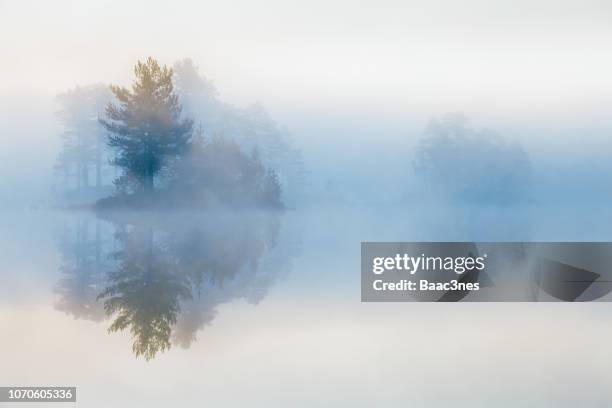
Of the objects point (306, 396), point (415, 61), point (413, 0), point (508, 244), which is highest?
point (413, 0)

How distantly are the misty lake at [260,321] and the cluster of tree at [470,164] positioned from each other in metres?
0.08

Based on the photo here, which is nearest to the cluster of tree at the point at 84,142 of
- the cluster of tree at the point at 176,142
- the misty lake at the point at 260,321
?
the cluster of tree at the point at 176,142

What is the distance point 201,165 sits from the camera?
6.71ft

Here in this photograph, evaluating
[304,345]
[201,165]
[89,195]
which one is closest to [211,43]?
[201,165]

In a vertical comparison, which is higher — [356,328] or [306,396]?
[356,328]

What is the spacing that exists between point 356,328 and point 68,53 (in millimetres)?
1472

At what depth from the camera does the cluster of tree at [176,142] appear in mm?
2037

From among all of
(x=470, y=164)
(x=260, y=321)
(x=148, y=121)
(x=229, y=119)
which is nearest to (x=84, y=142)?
(x=148, y=121)

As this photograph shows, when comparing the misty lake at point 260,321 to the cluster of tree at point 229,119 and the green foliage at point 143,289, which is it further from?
the cluster of tree at point 229,119

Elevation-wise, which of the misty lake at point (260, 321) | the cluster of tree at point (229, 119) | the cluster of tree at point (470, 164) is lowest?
the misty lake at point (260, 321)

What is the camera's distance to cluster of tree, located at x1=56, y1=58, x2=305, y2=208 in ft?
6.68

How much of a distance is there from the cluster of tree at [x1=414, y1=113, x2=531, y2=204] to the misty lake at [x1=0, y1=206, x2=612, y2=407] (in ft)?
0.25

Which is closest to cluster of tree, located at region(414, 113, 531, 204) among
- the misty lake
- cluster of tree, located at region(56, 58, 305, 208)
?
the misty lake

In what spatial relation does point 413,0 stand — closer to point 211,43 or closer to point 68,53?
point 211,43
